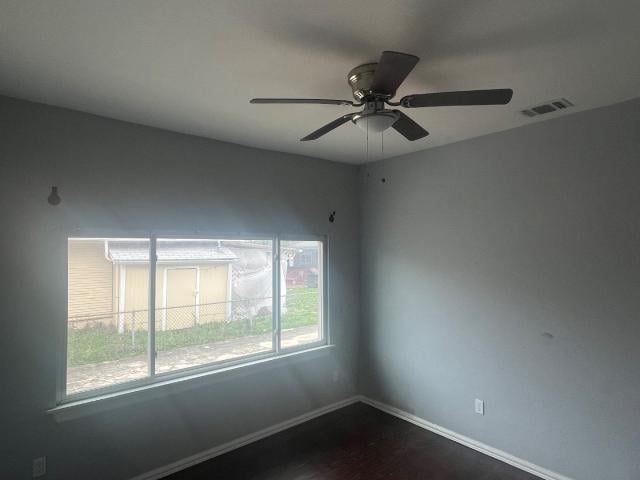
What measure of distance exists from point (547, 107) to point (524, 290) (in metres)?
1.37

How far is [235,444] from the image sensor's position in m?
Result: 3.32

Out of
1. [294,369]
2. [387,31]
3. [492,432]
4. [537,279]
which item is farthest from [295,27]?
[492,432]

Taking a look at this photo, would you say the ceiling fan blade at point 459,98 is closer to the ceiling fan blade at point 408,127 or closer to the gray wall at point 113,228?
the ceiling fan blade at point 408,127

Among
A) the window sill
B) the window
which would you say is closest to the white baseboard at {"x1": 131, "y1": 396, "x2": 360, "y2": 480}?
the window sill

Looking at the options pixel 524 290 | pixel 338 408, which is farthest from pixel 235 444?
pixel 524 290

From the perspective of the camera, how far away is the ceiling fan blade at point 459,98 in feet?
5.60

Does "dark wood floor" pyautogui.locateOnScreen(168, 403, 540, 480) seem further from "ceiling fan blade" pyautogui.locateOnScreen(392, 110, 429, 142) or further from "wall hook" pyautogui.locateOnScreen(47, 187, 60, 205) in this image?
"ceiling fan blade" pyautogui.locateOnScreen(392, 110, 429, 142)

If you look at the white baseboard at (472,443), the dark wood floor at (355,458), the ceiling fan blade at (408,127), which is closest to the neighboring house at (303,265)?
the dark wood floor at (355,458)

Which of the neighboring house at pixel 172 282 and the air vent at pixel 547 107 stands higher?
the air vent at pixel 547 107

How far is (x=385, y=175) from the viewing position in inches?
163

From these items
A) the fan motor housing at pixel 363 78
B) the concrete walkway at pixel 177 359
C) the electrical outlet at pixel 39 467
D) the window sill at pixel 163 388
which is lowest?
the electrical outlet at pixel 39 467

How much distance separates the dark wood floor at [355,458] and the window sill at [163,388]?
2.06 feet

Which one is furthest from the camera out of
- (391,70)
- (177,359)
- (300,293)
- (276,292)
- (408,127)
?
(300,293)

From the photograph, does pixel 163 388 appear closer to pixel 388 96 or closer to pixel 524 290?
pixel 388 96
